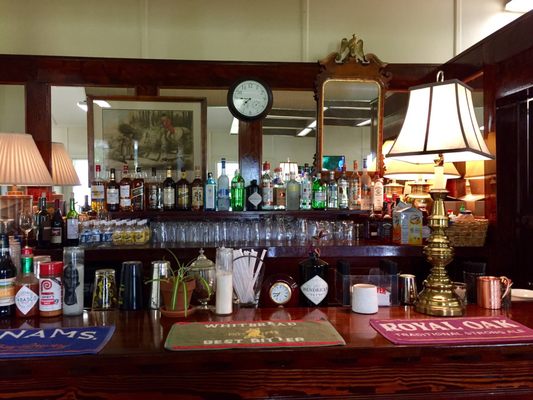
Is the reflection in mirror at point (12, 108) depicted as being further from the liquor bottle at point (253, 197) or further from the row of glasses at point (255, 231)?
the liquor bottle at point (253, 197)

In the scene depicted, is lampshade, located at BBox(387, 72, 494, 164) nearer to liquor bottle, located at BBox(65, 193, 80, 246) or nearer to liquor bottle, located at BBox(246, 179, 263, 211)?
liquor bottle, located at BBox(246, 179, 263, 211)

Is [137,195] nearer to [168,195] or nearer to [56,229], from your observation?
[168,195]

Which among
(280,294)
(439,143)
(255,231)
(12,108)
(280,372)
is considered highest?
(12,108)

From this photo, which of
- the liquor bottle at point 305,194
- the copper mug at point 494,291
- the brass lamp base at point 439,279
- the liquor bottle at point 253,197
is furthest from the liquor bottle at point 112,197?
the copper mug at point 494,291

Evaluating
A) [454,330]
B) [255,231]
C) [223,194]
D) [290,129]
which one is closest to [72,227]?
[223,194]

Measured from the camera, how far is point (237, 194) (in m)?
3.77

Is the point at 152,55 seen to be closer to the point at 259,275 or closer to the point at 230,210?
the point at 230,210

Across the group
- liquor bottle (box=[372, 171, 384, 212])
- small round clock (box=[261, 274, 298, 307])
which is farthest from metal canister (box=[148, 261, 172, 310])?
liquor bottle (box=[372, 171, 384, 212])

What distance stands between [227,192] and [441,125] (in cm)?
237

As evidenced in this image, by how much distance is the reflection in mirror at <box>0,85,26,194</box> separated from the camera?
3.84m

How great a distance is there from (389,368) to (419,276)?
2322mm

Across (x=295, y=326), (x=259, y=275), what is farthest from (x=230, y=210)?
(x=295, y=326)

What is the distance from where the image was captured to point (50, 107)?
377 centimetres

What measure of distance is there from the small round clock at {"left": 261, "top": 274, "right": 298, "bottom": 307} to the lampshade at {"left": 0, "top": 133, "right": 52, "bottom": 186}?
6.77 feet
